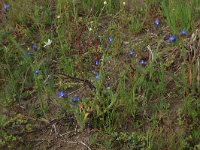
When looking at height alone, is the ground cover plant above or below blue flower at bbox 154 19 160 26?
below

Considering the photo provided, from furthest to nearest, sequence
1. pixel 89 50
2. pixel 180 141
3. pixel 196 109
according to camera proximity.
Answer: pixel 89 50
pixel 196 109
pixel 180 141

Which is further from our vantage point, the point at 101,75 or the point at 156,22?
the point at 156,22

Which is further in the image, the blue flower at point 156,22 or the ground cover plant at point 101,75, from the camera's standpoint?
the blue flower at point 156,22

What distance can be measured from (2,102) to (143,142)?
1.21 meters

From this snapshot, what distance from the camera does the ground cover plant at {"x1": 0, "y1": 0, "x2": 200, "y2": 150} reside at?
3.04m

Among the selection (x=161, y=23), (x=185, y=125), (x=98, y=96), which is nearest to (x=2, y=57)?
(x=98, y=96)

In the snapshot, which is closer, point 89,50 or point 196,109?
point 196,109

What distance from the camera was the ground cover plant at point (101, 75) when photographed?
304 cm

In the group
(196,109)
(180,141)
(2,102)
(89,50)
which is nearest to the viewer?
(180,141)

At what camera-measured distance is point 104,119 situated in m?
3.12

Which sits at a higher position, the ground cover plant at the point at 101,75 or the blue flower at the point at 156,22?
the blue flower at the point at 156,22

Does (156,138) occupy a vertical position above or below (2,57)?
below

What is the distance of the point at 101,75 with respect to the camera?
3.24 meters

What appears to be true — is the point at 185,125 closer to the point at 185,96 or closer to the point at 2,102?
the point at 185,96
